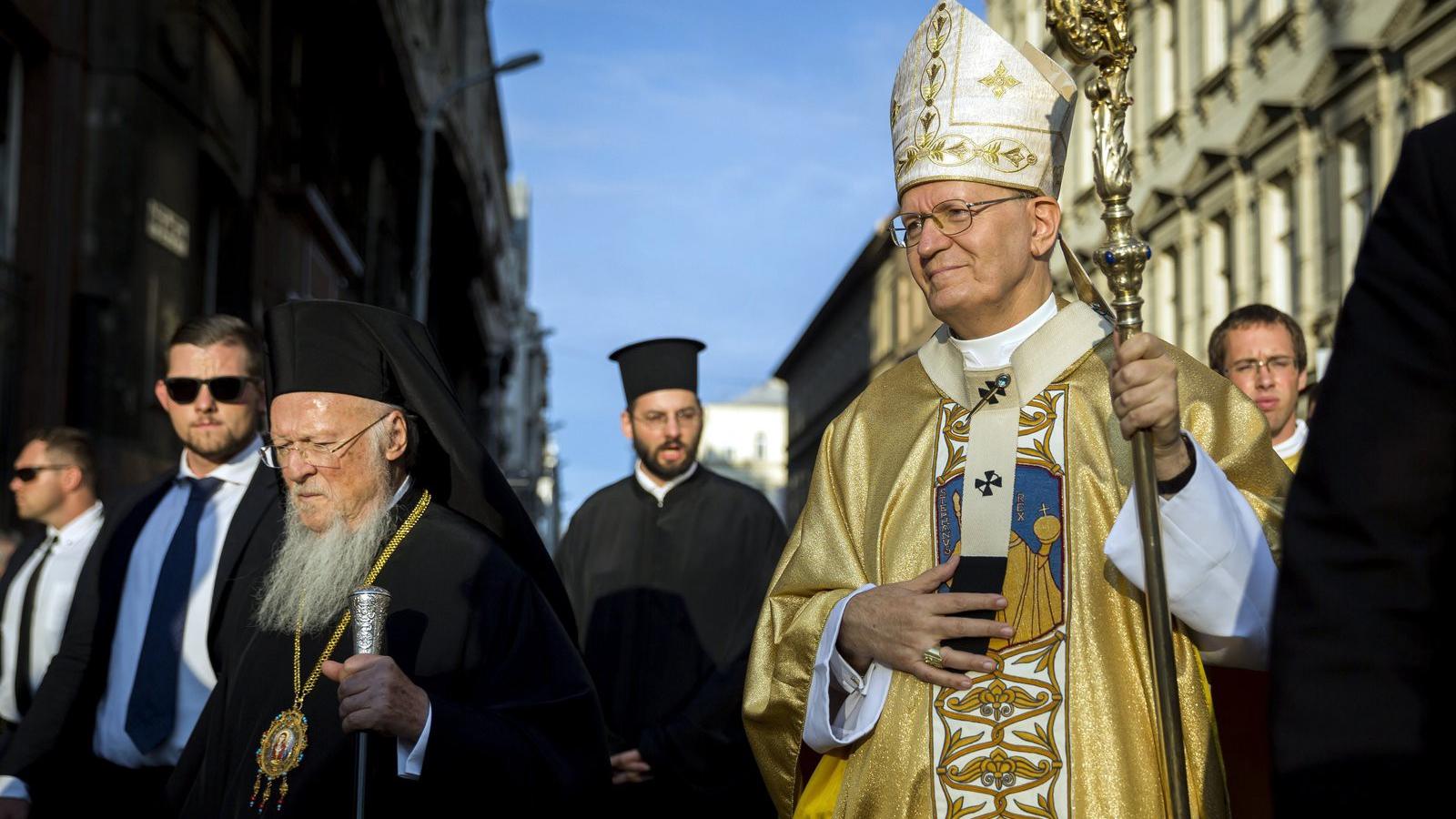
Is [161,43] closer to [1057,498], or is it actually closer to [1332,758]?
[1057,498]

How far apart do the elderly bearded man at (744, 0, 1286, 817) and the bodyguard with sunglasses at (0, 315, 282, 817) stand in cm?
186

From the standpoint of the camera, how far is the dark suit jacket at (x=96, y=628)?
4.82 meters

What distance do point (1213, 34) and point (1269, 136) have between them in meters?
3.32

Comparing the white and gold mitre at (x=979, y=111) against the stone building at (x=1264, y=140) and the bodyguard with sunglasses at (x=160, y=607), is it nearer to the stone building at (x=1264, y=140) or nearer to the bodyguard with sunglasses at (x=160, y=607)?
the bodyguard with sunglasses at (x=160, y=607)

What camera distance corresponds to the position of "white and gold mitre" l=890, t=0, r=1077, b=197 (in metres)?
3.50

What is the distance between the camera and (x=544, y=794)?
12.4 ft

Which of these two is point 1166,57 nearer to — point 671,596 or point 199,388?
point 671,596

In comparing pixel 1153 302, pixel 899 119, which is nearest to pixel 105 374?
pixel 899 119

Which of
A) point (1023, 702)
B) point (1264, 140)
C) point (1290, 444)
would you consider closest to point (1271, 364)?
point (1290, 444)

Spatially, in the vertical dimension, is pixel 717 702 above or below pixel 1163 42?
below

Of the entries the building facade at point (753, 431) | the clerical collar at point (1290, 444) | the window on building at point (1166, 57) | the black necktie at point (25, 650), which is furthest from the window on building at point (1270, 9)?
the building facade at point (753, 431)

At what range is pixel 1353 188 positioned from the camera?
743 inches

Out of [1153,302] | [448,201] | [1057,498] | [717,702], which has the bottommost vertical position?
[717,702]

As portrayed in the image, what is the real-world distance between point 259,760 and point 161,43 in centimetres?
885
